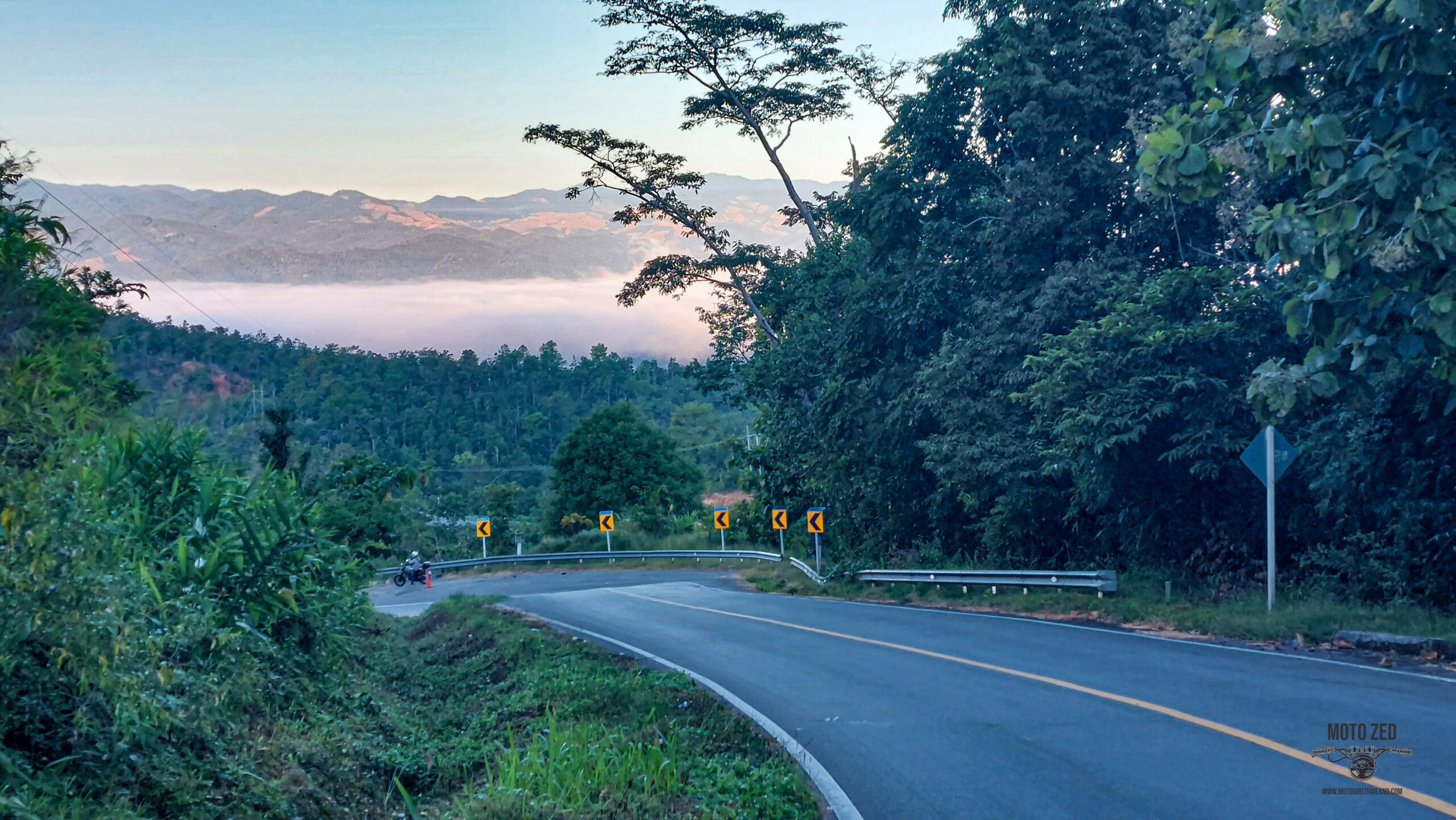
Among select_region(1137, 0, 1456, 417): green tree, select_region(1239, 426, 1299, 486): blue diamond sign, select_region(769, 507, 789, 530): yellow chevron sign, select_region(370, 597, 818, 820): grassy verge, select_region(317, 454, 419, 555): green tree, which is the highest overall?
select_region(1137, 0, 1456, 417): green tree

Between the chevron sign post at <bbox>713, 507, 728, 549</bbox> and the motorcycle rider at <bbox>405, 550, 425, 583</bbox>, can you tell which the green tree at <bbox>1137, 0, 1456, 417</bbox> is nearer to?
the chevron sign post at <bbox>713, 507, 728, 549</bbox>

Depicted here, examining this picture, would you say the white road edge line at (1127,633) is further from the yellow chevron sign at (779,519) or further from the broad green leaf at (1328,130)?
the yellow chevron sign at (779,519)

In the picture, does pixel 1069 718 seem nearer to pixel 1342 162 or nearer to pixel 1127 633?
pixel 1342 162

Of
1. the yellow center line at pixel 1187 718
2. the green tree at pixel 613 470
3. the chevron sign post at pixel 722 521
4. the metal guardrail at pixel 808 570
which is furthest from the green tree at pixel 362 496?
the green tree at pixel 613 470

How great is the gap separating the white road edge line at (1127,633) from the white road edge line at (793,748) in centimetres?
595

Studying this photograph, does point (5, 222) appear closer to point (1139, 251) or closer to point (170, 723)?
point (170, 723)

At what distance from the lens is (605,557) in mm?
47281

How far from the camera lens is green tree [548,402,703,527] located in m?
70.6

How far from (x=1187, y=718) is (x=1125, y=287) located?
39.6 ft

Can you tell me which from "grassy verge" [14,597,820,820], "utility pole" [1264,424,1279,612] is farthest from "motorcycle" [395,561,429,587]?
"utility pole" [1264,424,1279,612]

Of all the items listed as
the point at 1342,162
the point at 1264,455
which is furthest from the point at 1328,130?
the point at 1264,455

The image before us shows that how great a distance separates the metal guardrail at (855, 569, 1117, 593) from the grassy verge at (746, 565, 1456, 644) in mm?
205

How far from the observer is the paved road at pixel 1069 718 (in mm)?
7129

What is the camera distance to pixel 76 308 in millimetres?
13641
